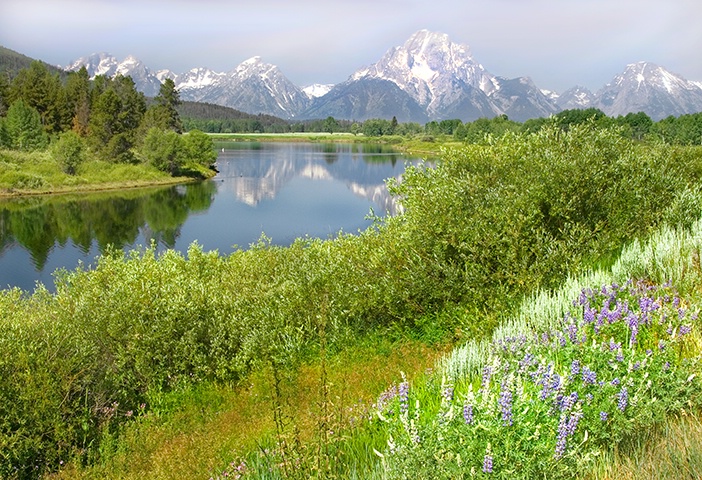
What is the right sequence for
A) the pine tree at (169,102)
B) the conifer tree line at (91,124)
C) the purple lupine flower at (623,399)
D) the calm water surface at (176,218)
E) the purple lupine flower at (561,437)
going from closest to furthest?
the purple lupine flower at (561,437)
the purple lupine flower at (623,399)
the calm water surface at (176,218)
the conifer tree line at (91,124)
the pine tree at (169,102)

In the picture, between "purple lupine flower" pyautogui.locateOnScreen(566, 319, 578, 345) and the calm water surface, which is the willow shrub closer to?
"purple lupine flower" pyautogui.locateOnScreen(566, 319, 578, 345)

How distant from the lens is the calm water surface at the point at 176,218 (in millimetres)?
46719

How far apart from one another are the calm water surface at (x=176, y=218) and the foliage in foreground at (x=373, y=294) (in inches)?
666

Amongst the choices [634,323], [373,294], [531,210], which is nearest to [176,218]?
[373,294]

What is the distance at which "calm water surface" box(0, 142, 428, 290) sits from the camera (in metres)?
46.7

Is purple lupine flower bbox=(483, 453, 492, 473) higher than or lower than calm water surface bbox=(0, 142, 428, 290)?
higher

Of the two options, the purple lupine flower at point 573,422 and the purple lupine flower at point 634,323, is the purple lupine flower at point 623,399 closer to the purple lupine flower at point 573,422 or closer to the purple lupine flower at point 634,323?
the purple lupine flower at point 573,422

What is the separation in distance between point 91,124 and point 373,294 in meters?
100

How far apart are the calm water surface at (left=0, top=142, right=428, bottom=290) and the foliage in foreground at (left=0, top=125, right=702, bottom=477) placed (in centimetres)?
1692

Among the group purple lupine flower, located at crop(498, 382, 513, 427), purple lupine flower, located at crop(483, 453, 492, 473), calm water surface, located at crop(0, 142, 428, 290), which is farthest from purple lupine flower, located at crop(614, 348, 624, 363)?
calm water surface, located at crop(0, 142, 428, 290)

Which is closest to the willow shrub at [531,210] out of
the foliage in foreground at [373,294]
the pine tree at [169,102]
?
the foliage in foreground at [373,294]

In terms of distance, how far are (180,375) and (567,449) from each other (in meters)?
12.1

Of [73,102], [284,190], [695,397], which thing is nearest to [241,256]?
[695,397]

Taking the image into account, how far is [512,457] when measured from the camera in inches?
174
